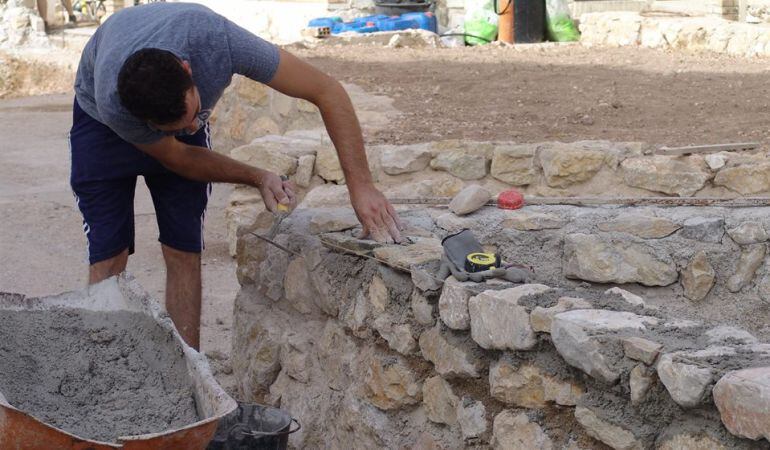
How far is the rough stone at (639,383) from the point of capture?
8.10 feet

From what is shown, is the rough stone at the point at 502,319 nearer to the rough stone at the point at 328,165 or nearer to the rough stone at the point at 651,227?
the rough stone at the point at 651,227

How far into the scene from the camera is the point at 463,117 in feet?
21.5

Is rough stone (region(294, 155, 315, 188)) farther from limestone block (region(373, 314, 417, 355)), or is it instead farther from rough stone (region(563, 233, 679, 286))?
limestone block (region(373, 314, 417, 355))

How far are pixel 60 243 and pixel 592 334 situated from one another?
496 centimetres

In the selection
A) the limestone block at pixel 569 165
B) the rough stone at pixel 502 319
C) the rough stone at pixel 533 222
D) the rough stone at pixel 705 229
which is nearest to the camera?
the rough stone at pixel 502 319

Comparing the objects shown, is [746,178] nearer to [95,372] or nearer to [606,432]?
[606,432]

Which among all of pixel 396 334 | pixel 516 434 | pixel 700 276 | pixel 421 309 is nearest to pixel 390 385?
pixel 396 334

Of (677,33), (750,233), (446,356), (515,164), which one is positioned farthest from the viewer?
(677,33)

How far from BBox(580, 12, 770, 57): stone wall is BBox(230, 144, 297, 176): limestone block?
226 inches

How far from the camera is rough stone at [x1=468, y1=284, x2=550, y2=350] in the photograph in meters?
2.89

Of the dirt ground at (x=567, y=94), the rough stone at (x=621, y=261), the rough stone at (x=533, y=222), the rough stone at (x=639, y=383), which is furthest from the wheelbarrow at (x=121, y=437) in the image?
the dirt ground at (x=567, y=94)

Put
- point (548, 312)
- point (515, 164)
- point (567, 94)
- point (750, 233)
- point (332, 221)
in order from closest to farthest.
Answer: point (548, 312) → point (750, 233) → point (332, 221) → point (515, 164) → point (567, 94)

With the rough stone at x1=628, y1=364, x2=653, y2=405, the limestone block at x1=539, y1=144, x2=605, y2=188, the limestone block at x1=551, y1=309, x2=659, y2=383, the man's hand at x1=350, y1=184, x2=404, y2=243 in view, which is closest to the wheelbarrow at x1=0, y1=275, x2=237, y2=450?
the man's hand at x1=350, y1=184, x2=404, y2=243

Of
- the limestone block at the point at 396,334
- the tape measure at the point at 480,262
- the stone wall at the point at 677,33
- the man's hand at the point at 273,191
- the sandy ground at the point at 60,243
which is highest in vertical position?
the man's hand at the point at 273,191
